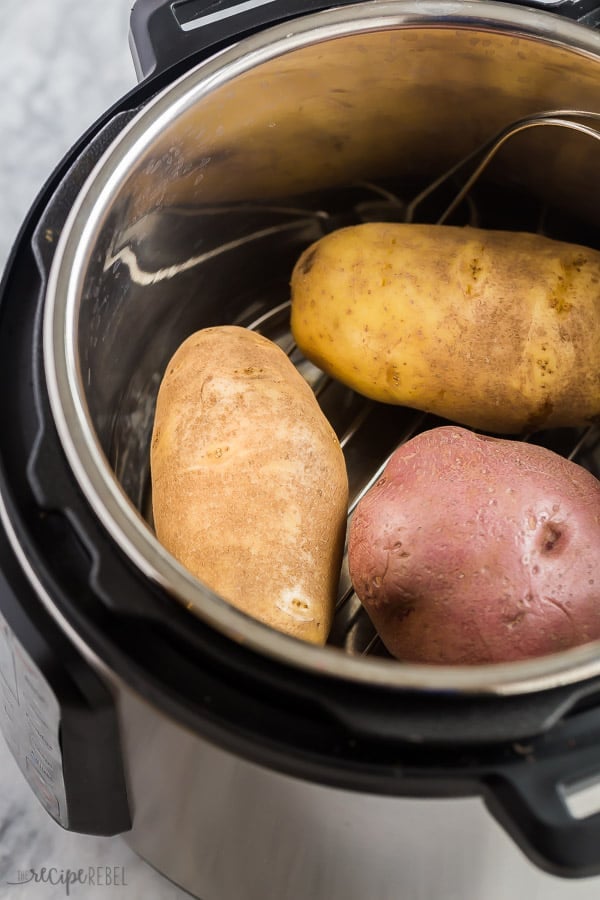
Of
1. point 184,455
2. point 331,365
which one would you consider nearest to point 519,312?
point 331,365

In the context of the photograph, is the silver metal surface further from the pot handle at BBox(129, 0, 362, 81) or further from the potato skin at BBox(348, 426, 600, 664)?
the pot handle at BBox(129, 0, 362, 81)

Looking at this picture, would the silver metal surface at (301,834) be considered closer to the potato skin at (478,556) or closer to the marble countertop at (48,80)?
the potato skin at (478,556)

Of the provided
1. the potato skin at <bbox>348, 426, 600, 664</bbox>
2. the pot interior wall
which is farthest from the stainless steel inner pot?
the potato skin at <bbox>348, 426, 600, 664</bbox>

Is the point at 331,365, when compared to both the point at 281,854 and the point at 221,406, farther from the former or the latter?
the point at 281,854

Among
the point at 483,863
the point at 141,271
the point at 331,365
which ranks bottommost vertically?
the point at 483,863

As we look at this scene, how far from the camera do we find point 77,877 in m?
0.72

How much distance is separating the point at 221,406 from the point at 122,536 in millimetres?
167

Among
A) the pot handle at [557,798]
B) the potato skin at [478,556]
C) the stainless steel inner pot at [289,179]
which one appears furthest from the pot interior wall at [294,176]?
the pot handle at [557,798]

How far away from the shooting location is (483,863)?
518 millimetres

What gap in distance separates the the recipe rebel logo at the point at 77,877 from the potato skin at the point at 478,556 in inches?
11.7

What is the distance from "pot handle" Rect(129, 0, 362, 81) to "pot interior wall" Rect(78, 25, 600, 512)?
0.15 feet

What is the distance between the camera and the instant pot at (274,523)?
1.44ft

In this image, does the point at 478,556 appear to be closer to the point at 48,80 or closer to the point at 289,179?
the point at 289,179

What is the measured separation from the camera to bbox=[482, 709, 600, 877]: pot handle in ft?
1.33
